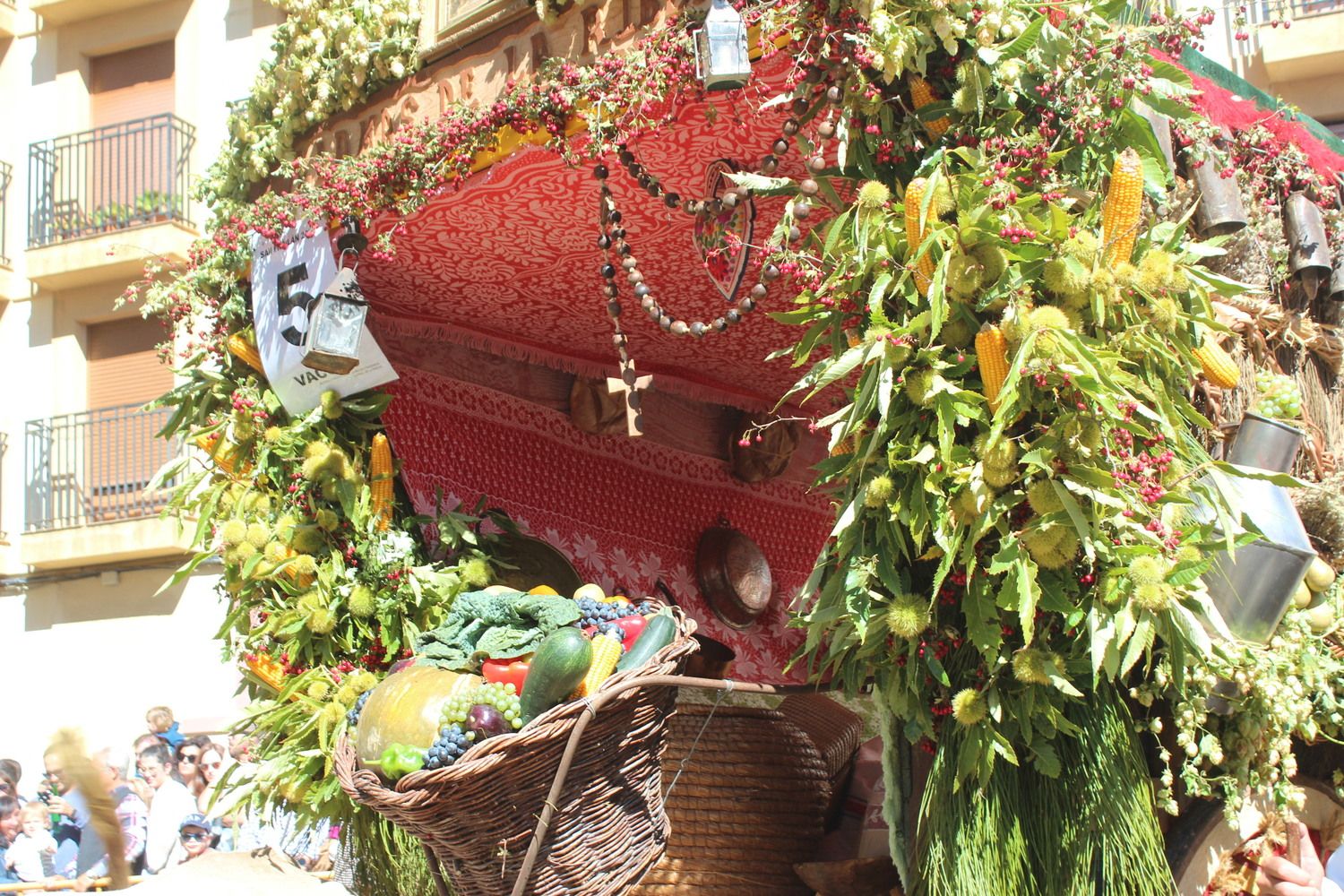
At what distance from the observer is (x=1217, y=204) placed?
3.59 metres

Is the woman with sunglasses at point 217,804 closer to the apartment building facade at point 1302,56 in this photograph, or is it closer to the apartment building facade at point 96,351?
the apartment building facade at point 96,351

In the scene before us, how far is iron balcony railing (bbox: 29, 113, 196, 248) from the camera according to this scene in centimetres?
1375

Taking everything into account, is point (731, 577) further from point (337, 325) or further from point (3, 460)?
point (3, 460)

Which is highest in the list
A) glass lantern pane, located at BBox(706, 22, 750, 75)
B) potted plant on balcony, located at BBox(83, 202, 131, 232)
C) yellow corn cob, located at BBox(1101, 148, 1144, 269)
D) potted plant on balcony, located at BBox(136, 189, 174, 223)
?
glass lantern pane, located at BBox(706, 22, 750, 75)

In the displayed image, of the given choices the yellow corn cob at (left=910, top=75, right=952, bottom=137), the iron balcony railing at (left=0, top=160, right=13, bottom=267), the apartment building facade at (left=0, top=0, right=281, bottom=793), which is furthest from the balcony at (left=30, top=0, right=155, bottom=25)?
the yellow corn cob at (left=910, top=75, right=952, bottom=137)

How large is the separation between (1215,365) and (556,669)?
154 centimetres

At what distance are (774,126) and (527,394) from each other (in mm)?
2169

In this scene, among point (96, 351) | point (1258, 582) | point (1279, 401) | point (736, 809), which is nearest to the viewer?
point (1258, 582)

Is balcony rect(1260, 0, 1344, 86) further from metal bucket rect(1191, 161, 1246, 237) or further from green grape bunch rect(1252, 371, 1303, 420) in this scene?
green grape bunch rect(1252, 371, 1303, 420)

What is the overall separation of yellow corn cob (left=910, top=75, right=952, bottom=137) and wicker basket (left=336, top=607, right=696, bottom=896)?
4.09ft

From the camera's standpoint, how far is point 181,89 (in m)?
13.8

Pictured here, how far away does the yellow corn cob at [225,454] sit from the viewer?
4.67 metres

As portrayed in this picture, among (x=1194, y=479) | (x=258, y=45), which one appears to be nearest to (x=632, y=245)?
(x=1194, y=479)

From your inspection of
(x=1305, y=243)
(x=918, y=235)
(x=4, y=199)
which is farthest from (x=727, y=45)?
(x=4, y=199)
